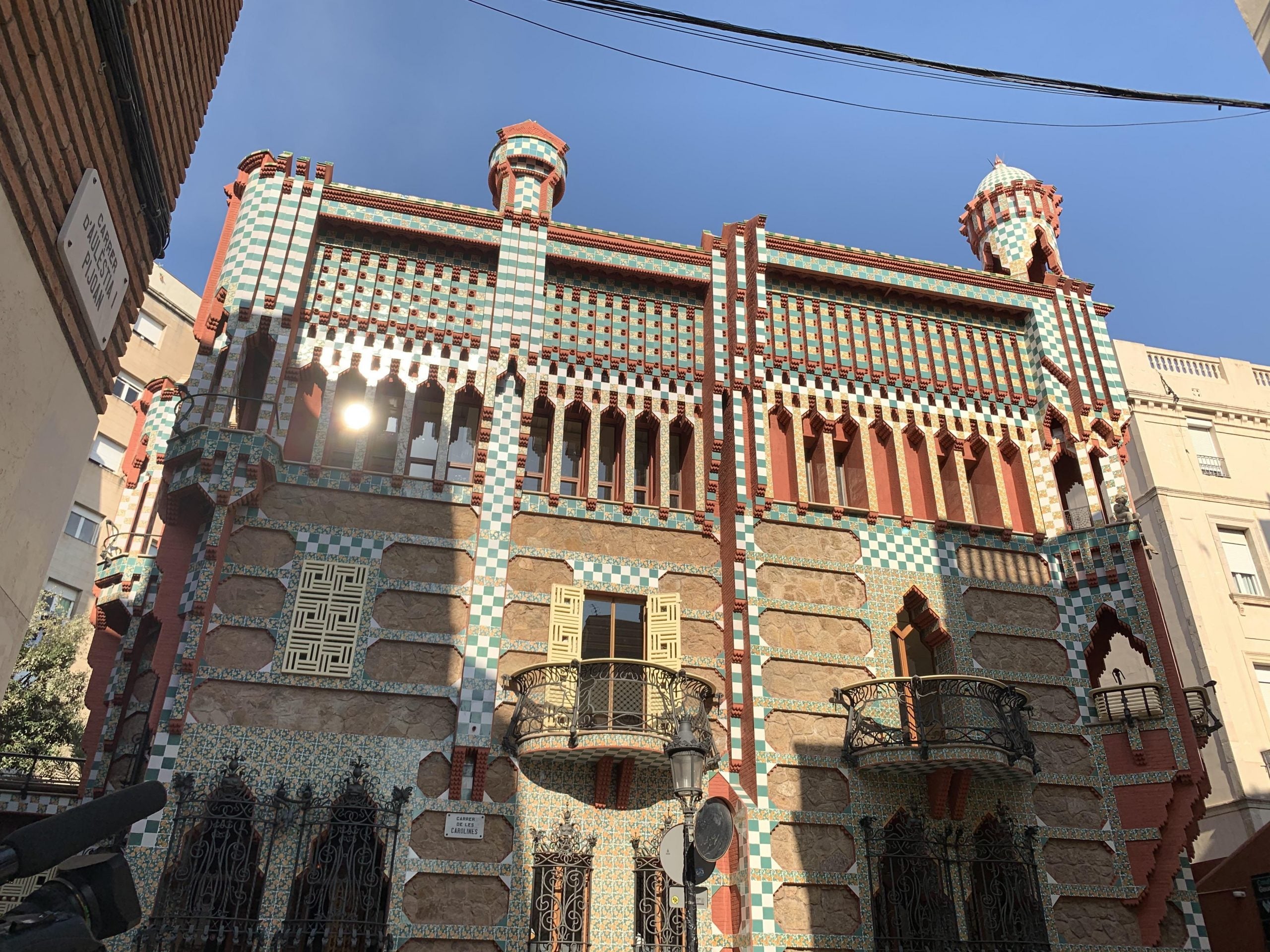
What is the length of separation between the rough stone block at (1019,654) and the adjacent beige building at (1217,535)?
857 centimetres

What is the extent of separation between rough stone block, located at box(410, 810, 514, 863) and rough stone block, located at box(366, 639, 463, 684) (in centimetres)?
189

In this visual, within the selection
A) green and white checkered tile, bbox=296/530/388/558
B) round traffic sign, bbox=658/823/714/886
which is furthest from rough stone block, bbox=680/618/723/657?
round traffic sign, bbox=658/823/714/886

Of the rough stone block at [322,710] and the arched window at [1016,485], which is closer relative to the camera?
the rough stone block at [322,710]

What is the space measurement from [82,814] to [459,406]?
13820 mm

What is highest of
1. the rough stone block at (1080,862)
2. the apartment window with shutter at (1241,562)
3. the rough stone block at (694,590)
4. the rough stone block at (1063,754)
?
the apartment window with shutter at (1241,562)

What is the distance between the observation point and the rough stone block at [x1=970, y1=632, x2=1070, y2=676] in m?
16.7

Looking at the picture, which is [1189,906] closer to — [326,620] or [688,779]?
[688,779]

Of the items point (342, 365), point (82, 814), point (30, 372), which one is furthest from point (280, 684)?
point (82, 814)

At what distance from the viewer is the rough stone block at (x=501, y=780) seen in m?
14.2

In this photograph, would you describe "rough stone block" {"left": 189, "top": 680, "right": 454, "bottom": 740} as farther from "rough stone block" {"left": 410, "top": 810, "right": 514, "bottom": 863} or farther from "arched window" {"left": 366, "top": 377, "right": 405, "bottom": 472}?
"arched window" {"left": 366, "top": 377, "right": 405, "bottom": 472}

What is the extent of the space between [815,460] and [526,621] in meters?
6.26

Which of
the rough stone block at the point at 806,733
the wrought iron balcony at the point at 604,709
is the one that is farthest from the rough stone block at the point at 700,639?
the rough stone block at the point at 806,733

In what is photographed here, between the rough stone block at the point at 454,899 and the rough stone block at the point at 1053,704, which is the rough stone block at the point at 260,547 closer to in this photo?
the rough stone block at the point at 454,899

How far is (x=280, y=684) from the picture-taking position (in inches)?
564
